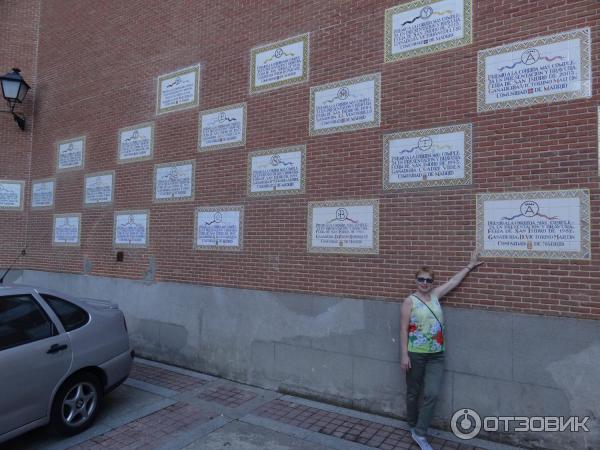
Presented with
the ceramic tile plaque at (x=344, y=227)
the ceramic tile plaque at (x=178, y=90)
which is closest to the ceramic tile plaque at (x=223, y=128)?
the ceramic tile plaque at (x=178, y=90)

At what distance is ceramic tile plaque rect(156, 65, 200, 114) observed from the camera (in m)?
7.73

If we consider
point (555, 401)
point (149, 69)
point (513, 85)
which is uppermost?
point (149, 69)

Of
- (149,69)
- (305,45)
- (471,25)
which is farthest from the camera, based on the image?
(149,69)

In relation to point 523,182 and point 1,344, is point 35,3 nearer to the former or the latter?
point 1,344

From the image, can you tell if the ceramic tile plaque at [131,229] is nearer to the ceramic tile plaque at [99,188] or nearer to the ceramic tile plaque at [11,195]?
the ceramic tile plaque at [99,188]

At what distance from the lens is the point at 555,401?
4.48 metres

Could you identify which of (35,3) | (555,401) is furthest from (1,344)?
(35,3)

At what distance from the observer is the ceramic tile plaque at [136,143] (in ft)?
27.1

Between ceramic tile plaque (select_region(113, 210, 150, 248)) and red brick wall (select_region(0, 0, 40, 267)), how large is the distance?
3674 millimetres

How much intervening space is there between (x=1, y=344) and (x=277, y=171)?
3.91 metres

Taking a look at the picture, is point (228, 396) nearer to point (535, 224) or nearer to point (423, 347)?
point (423, 347)

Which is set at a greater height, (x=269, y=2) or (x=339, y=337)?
(x=269, y=2)

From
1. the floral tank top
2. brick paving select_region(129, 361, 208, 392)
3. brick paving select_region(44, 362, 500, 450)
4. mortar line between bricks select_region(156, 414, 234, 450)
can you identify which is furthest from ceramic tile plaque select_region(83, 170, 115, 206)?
the floral tank top

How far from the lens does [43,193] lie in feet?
33.7
